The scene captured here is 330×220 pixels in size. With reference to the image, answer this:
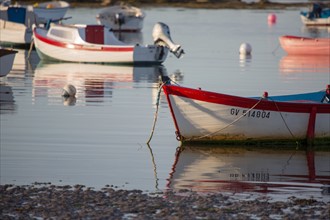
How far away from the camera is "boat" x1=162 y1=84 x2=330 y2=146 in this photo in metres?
18.9

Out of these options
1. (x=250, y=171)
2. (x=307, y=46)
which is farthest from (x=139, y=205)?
(x=307, y=46)

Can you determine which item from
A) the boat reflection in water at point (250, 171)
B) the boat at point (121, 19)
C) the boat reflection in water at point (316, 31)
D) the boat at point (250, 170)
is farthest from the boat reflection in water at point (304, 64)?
the boat at point (121, 19)

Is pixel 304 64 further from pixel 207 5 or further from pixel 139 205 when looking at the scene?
pixel 207 5

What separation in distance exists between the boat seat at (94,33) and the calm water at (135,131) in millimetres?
914

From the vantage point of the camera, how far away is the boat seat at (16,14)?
156 feet

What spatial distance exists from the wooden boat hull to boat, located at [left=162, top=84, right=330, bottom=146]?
18.0 m

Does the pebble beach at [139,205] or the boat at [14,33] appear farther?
the boat at [14,33]

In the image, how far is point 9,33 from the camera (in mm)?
44969

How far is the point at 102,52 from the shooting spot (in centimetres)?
3731

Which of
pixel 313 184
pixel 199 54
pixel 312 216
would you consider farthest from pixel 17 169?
pixel 199 54

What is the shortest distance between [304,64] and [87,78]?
10.3 meters

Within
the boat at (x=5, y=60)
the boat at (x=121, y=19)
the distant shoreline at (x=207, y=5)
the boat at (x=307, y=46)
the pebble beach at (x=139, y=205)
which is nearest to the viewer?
the pebble beach at (x=139, y=205)

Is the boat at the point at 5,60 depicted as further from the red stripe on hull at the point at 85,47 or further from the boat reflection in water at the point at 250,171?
the boat reflection in water at the point at 250,171

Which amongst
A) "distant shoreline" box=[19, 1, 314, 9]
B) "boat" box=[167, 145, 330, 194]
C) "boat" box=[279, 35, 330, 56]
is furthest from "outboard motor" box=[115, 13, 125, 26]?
"boat" box=[167, 145, 330, 194]
